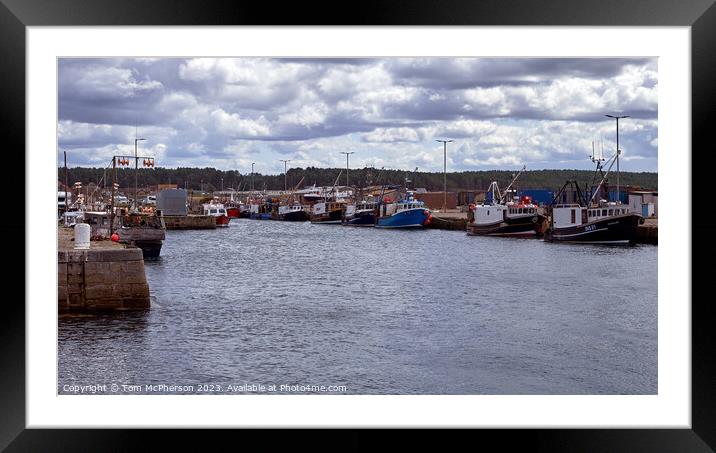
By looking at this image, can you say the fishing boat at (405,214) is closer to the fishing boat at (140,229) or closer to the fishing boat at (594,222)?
the fishing boat at (594,222)

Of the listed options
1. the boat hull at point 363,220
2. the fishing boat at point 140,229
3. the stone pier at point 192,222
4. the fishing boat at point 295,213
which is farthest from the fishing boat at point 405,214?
the fishing boat at point 140,229

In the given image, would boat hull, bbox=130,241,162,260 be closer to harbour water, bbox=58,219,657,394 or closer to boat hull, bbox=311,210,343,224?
harbour water, bbox=58,219,657,394

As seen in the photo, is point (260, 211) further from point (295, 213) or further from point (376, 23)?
point (376, 23)

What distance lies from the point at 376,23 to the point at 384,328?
10.00 meters

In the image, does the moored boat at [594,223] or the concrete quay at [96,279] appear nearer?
the concrete quay at [96,279]

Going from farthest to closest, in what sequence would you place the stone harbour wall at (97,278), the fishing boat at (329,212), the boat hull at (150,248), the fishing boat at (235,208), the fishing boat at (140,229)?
the fishing boat at (235,208) < the fishing boat at (329,212) < the boat hull at (150,248) < the fishing boat at (140,229) < the stone harbour wall at (97,278)

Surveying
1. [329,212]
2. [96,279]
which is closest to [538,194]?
[329,212]

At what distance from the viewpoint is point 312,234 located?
44.2 metres

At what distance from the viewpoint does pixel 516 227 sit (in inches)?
1357

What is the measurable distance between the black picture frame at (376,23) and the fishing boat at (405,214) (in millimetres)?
37867

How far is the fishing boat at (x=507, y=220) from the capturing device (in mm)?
34156

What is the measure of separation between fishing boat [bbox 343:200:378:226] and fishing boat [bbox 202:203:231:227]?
7.10 m

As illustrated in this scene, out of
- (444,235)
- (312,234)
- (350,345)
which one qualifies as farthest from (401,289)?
(312,234)

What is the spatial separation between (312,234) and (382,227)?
3.96m
